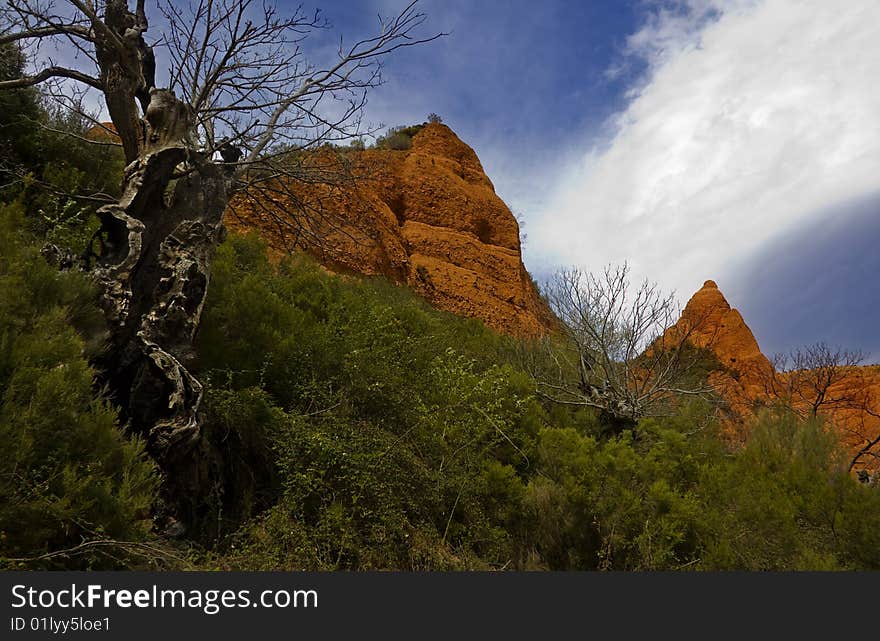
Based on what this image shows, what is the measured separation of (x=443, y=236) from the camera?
2544cm

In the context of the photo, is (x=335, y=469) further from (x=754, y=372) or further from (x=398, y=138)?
(x=754, y=372)

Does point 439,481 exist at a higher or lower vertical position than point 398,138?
lower

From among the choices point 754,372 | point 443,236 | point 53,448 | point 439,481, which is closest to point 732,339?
point 754,372

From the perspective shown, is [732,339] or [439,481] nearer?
[439,481]

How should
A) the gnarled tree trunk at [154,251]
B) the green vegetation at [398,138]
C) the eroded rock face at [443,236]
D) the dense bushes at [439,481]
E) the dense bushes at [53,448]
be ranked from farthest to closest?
the green vegetation at [398,138], the eroded rock face at [443,236], the dense bushes at [439,481], the gnarled tree trunk at [154,251], the dense bushes at [53,448]

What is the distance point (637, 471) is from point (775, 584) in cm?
300

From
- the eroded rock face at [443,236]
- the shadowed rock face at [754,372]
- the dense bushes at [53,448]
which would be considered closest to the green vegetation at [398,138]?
the eroded rock face at [443,236]

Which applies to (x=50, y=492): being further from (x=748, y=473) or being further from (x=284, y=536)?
(x=748, y=473)

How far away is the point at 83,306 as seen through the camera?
452 centimetres

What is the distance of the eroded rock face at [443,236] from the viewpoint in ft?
72.3

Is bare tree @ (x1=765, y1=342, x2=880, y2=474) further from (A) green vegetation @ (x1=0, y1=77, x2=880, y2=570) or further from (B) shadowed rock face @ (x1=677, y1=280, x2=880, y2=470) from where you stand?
(A) green vegetation @ (x1=0, y1=77, x2=880, y2=570)

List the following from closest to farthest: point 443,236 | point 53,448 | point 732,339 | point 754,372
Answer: point 53,448 < point 443,236 < point 754,372 < point 732,339

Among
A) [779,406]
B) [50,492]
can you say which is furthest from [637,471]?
[779,406]

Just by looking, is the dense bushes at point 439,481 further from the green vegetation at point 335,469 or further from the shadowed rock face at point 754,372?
the shadowed rock face at point 754,372
